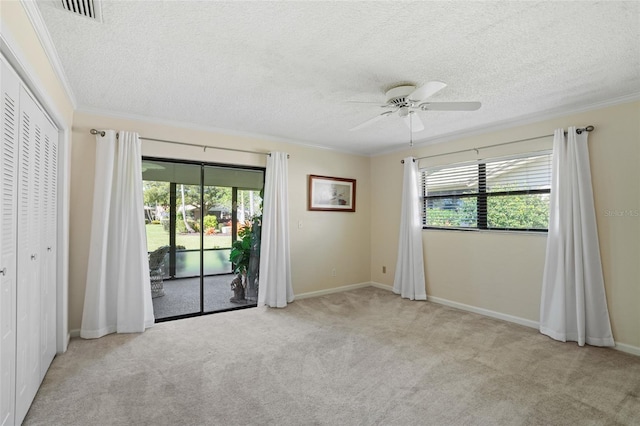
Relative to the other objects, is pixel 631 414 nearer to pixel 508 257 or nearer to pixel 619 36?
pixel 508 257

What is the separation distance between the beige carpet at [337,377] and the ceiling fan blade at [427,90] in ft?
7.12

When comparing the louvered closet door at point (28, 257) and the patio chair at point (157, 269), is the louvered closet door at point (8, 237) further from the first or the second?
the patio chair at point (157, 269)

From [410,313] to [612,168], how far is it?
2.58 metres

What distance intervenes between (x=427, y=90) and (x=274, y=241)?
9.19ft

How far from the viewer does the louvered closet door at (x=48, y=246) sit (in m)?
2.44

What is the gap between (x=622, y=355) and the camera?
9.49 ft

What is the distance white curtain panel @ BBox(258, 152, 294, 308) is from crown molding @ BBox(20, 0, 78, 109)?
2330 millimetres

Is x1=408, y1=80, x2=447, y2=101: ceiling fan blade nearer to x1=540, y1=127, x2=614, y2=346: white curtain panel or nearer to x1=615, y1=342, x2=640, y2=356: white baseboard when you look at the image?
x1=540, y1=127, x2=614, y2=346: white curtain panel

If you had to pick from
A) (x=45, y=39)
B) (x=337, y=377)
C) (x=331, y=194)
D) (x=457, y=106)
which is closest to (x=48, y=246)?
(x=45, y=39)

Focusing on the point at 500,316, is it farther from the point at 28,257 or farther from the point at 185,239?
the point at 28,257

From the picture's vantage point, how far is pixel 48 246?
262cm

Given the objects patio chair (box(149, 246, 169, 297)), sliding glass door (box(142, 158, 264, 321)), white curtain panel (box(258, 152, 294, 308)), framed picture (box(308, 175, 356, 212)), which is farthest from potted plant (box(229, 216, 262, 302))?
framed picture (box(308, 175, 356, 212))

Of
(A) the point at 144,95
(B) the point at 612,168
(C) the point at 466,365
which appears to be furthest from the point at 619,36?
(A) the point at 144,95

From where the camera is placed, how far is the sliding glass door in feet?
12.7
